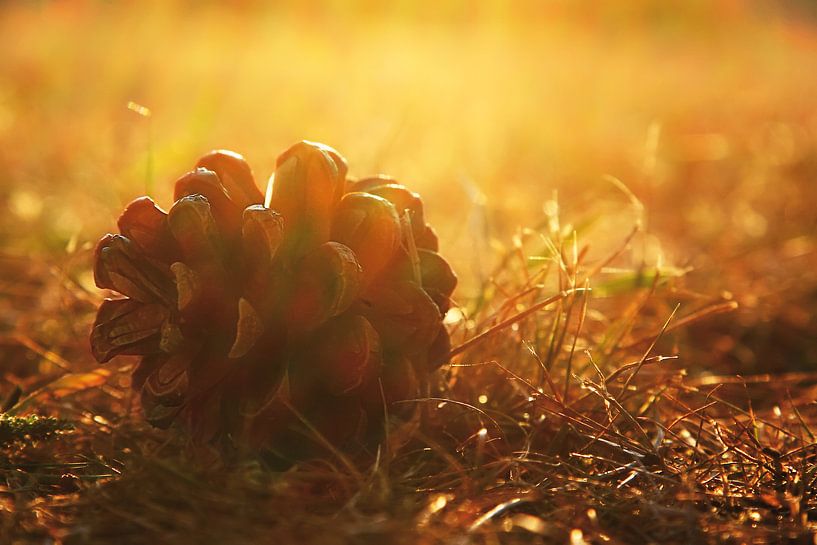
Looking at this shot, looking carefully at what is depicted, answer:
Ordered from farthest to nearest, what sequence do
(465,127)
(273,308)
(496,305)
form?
(465,127) < (496,305) < (273,308)

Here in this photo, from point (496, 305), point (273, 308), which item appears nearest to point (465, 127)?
point (496, 305)

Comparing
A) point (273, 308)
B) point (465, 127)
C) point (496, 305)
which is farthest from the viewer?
point (465, 127)

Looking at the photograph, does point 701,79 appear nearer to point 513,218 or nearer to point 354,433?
point 513,218

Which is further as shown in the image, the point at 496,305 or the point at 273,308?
the point at 496,305

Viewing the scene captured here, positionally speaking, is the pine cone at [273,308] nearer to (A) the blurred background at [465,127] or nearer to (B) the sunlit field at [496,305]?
(B) the sunlit field at [496,305]

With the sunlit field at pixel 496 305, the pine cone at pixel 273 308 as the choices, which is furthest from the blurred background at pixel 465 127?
the pine cone at pixel 273 308

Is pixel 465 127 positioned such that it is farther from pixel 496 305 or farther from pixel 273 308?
pixel 273 308

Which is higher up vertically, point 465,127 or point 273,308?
point 465,127

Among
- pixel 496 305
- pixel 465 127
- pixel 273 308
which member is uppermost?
pixel 465 127
